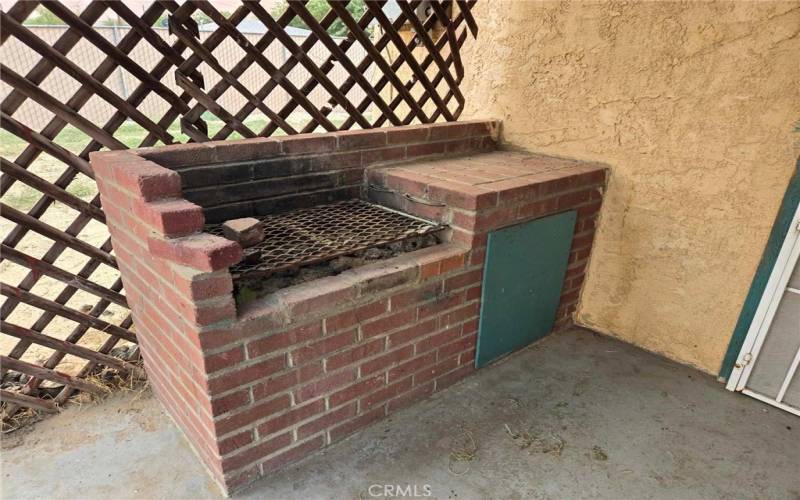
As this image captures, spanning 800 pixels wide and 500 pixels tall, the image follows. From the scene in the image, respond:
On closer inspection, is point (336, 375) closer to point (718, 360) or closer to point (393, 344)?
point (393, 344)

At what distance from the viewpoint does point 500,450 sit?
177 centimetres

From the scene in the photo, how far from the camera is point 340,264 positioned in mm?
1721

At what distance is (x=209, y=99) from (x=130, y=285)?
79cm

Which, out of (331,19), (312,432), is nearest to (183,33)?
(331,19)

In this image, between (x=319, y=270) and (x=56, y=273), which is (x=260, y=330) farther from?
(x=56, y=273)

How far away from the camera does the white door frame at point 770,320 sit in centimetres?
190

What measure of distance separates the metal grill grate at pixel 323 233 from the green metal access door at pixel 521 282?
33cm

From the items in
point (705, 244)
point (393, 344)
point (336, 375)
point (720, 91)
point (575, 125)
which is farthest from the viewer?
point (575, 125)

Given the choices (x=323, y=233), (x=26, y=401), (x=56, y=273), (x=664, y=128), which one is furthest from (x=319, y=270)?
(x=664, y=128)

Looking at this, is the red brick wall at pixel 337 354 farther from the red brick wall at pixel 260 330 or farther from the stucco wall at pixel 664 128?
the stucco wall at pixel 664 128

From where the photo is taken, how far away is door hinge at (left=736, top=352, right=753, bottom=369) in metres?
2.07

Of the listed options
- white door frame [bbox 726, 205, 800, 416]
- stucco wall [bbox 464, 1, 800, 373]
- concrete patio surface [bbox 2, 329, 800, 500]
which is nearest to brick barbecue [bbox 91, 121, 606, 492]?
concrete patio surface [bbox 2, 329, 800, 500]

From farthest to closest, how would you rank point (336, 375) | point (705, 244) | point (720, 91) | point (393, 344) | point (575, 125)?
point (575, 125) → point (705, 244) → point (720, 91) → point (393, 344) → point (336, 375)

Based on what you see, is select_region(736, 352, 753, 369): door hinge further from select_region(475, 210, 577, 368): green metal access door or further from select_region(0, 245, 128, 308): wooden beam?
select_region(0, 245, 128, 308): wooden beam
